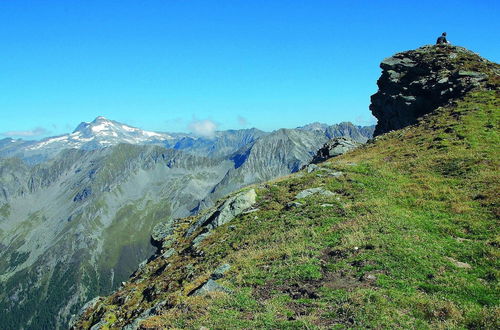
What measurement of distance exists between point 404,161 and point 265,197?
1860cm

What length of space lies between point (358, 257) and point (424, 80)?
199ft

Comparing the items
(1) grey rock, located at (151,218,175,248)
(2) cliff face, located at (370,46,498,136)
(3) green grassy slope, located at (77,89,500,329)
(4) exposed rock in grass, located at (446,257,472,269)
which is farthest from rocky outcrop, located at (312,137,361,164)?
(4) exposed rock in grass, located at (446,257,472,269)

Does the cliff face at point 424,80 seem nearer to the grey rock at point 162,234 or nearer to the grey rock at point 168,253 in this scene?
the grey rock at point 162,234

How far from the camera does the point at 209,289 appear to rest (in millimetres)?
20719

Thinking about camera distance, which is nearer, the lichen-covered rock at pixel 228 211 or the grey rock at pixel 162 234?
the lichen-covered rock at pixel 228 211

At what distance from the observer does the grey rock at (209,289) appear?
66.9ft

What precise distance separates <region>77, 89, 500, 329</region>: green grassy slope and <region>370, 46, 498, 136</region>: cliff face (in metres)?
25.7

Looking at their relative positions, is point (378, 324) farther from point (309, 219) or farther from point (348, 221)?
point (309, 219)

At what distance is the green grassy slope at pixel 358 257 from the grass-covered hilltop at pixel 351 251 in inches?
3.6

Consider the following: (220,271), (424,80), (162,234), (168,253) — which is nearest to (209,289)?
(220,271)

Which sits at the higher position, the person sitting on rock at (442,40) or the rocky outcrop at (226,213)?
the person sitting on rock at (442,40)

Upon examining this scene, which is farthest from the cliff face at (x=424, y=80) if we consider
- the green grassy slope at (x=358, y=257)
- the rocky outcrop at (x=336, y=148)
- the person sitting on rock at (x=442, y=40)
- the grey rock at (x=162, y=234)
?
the grey rock at (x=162, y=234)

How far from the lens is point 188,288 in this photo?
2317cm

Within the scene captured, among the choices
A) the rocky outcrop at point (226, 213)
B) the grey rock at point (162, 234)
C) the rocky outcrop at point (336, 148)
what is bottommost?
the grey rock at point (162, 234)
